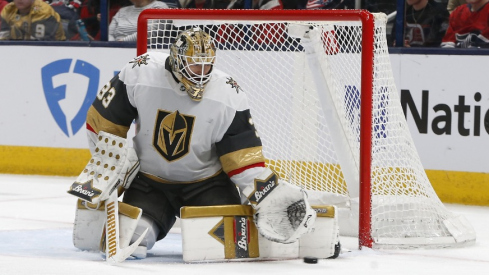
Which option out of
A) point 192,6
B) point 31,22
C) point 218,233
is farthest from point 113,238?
point 31,22

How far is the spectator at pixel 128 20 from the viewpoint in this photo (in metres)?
6.65

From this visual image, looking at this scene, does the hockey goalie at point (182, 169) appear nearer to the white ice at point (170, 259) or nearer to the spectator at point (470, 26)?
the white ice at point (170, 259)

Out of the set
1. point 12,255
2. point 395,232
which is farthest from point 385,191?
point 12,255

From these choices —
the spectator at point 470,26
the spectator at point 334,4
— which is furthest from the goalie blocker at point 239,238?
the spectator at point 334,4

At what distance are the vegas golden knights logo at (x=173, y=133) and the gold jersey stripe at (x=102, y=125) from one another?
0.43 ft

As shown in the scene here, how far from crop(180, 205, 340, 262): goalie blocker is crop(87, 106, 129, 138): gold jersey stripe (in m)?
0.42

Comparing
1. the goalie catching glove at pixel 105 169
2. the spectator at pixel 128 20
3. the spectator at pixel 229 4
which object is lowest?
the goalie catching glove at pixel 105 169

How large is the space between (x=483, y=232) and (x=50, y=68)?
11.0 ft

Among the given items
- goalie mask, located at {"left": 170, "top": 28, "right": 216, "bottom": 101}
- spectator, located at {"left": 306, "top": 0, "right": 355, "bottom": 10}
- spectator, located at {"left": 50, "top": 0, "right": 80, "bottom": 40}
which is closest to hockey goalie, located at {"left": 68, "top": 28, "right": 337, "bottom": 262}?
goalie mask, located at {"left": 170, "top": 28, "right": 216, "bottom": 101}

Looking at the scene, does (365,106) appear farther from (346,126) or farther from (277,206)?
(277,206)

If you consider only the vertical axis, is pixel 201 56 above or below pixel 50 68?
above

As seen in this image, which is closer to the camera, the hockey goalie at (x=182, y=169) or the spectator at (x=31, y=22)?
the hockey goalie at (x=182, y=169)

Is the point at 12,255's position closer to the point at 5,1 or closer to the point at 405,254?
the point at 405,254

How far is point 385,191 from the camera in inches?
176
